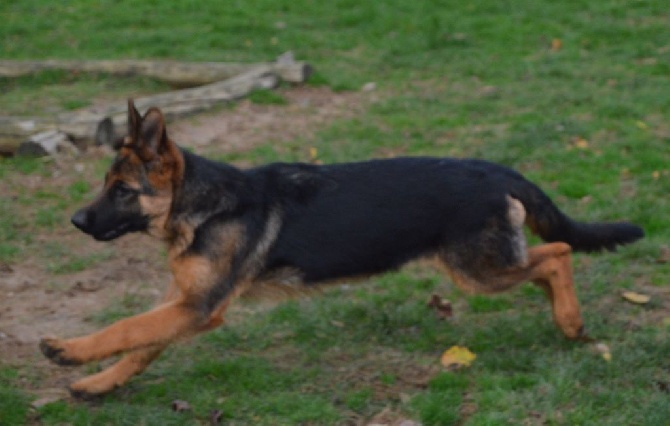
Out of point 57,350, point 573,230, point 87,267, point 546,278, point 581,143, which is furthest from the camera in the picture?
point 581,143

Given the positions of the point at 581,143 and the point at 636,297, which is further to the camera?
the point at 581,143

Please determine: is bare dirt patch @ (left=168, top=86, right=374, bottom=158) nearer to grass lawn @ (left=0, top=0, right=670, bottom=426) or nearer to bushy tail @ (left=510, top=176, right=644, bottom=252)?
grass lawn @ (left=0, top=0, right=670, bottom=426)

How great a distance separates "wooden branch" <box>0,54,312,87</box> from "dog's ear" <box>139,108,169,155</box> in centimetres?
654

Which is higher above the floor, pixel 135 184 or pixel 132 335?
pixel 135 184

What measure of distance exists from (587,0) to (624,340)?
10314 mm

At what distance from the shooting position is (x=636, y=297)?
6727 mm

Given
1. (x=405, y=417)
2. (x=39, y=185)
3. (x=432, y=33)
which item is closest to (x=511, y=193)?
(x=405, y=417)

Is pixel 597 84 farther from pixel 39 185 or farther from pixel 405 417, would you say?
pixel 405 417

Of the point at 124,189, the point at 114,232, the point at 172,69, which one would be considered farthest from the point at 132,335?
the point at 172,69

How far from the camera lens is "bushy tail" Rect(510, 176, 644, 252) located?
6211 mm

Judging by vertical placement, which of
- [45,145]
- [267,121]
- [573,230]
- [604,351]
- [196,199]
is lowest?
[604,351]

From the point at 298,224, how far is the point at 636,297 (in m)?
2.46

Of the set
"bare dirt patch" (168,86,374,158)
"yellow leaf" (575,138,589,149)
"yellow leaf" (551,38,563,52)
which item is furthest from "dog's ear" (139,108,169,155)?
"yellow leaf" (551,38,563,52)

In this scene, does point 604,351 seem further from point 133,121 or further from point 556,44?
point 556,44
